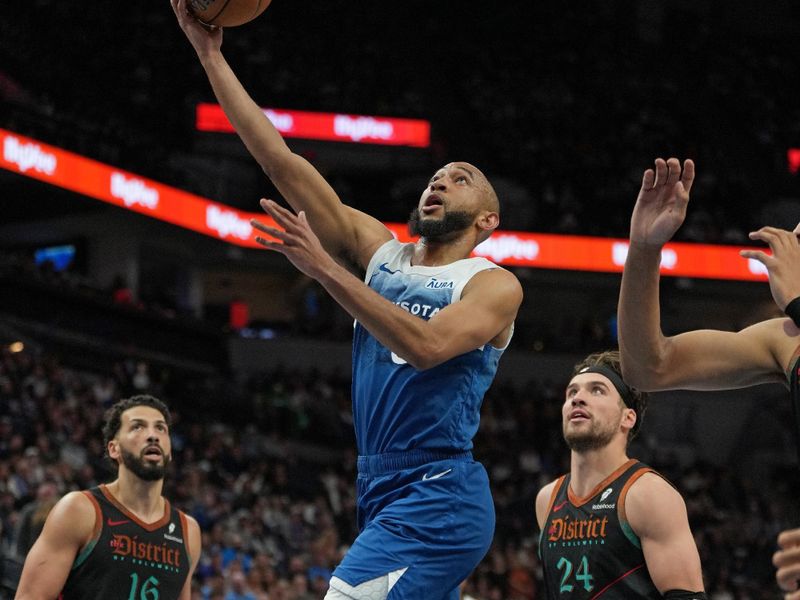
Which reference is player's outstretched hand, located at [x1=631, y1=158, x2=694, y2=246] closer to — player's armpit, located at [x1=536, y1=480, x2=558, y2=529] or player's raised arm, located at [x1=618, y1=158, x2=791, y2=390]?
player's raised arm, located at [x1=618, y1=158, x2=791, y2=390]

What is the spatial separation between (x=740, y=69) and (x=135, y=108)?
16610mm

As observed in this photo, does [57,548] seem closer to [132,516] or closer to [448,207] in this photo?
[132,516]

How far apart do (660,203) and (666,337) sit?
418mm

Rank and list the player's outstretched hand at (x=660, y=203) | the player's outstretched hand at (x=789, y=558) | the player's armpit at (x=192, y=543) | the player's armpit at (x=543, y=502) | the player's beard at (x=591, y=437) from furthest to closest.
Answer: the player's armpit at (x=192, y=543) → the player's armpit at (x=543, y=502) → the player's beard at (x=591, y=437) → the player's outstretched hand at (x=660, y=203) → the player's outstretched hand at (x=789, y=558)

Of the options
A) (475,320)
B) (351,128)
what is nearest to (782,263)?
(475,320)

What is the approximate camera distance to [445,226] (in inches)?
178

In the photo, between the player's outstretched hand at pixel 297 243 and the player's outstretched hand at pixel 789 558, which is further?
the player's outstretched hand at pixel 297 243

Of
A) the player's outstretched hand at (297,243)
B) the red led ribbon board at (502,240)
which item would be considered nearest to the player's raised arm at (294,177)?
the player's outstretched hand at (297,243)

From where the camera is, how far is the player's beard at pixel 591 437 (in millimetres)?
5406

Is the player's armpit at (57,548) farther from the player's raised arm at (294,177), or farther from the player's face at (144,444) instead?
the player's raised arm at (294,177)

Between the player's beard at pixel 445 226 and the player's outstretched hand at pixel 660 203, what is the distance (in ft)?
3.33

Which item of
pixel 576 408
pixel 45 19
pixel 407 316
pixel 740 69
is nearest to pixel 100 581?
pixel 576 408

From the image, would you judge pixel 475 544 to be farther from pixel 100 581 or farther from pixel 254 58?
pixel 254 58

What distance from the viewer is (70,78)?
80.2 ft
